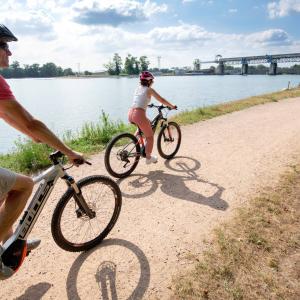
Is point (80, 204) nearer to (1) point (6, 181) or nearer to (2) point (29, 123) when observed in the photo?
(1) point (6, 181)

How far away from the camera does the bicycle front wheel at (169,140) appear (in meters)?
7.98

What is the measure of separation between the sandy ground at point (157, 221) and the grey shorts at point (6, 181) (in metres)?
1.33

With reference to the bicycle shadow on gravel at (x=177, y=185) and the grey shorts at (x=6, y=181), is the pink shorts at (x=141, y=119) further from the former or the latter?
the grey shorts at (x=6, y=181)

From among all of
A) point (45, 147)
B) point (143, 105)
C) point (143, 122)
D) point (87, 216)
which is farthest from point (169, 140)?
point (87, 216)

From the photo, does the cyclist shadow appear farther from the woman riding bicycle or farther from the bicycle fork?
the woman riding bicycle

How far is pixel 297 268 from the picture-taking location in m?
3.77

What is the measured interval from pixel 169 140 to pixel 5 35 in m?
5.64

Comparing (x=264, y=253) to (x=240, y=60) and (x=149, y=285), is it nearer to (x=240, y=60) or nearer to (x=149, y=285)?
(x=149, y=285)

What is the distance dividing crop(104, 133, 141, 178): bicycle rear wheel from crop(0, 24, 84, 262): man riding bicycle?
3327 mm

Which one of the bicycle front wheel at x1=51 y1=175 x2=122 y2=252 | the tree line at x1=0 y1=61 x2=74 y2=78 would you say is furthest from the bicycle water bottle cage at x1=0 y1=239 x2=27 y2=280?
the tree line at x1=0 y1=61 x2=74 y2=78

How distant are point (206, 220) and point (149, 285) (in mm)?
1723

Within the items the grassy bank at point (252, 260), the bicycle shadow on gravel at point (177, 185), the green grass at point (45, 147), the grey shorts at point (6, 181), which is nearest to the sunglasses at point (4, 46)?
the grey shorts at point (6, 181)

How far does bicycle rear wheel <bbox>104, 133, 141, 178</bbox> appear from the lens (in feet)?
21.7

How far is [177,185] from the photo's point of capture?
255 inches
